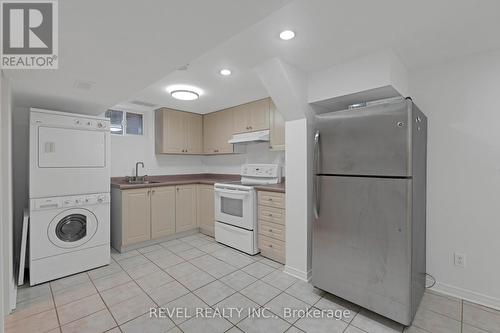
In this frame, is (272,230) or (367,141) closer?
(367,141)

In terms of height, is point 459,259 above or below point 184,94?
below

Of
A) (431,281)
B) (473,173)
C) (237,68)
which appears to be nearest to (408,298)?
(431,281)

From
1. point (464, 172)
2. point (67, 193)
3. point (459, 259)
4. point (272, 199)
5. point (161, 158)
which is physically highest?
point (161, 158)

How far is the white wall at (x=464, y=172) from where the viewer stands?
205 cm

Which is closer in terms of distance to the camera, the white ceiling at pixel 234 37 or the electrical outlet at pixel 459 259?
the white ceiling at pixel 234 37

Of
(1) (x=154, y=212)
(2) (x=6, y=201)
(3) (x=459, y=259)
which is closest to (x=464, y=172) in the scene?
(3) (x=459, y=259)

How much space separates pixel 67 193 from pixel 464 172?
3958mm

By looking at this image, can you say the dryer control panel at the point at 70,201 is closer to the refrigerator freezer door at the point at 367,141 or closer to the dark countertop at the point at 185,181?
the dark countertop at the point at 185,181

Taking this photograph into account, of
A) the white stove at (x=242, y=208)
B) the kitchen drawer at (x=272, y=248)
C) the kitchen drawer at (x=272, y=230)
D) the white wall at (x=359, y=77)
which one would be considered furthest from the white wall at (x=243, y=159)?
the white wall at (x=359, y=77)

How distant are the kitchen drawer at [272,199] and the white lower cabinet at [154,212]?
1.12 metres

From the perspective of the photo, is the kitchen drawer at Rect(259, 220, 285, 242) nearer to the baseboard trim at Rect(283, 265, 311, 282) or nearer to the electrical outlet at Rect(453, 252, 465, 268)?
the baseboard trim at Rect(283, 265, 311, 282)

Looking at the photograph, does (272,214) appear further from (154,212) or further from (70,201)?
(70,201)

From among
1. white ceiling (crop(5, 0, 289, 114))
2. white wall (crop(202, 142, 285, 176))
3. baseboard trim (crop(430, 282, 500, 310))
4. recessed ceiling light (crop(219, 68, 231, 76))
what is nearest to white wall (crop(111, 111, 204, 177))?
white wall (crop(202, 142, 285, 176))

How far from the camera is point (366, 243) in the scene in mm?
1900
